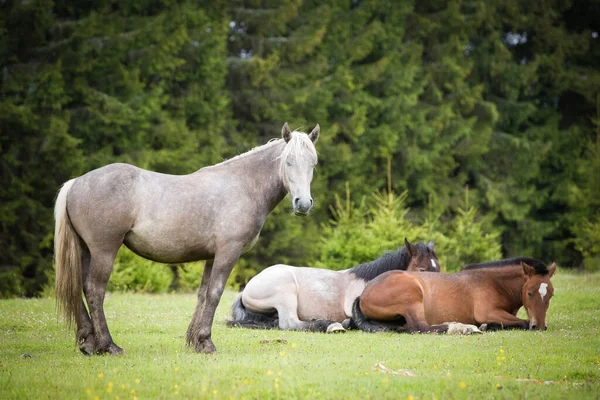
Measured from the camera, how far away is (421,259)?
13297 mm

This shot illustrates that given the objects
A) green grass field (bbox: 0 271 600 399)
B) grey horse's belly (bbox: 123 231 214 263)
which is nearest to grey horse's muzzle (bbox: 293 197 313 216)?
grey horse's belly (bbox: 123 231 214 263)

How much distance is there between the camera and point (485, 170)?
38000 mm

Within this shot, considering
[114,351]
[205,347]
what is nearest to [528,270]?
[205,347]

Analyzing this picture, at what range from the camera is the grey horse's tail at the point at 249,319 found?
1301 centimetres

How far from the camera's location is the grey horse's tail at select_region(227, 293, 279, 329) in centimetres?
1301

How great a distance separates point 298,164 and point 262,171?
0.69 metres

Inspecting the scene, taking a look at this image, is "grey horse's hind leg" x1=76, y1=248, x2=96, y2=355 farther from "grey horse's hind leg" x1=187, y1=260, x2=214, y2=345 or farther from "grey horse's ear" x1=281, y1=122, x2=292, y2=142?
"grey horse's ear" x1=281, y1=122, x2=292, y2=142

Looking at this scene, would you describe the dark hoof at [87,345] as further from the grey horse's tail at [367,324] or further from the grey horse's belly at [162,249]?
the grey horse's tail at [367,324]

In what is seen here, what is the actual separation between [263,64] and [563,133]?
16294 mm

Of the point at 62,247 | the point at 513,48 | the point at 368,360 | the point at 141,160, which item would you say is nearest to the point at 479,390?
the point at 368,360

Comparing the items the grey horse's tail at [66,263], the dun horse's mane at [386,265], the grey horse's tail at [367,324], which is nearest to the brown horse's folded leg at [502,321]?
the grey horse's tail at [367,324]

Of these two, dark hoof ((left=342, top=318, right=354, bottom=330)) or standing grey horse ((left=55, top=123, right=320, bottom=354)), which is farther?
dark hoof ((left=342, top=318, right=354, bottom=330))

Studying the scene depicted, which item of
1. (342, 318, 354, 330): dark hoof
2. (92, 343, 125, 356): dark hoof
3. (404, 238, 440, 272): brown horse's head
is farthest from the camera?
(404, 238, 440, 272): brown horse's head

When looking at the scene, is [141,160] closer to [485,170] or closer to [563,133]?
[485,170]
